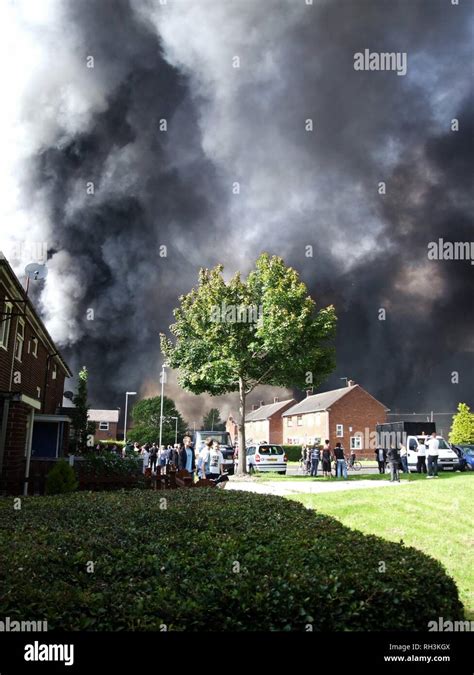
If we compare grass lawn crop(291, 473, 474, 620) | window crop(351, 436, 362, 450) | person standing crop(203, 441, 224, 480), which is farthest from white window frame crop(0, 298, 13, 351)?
window crop(351, 436, 362, 450)

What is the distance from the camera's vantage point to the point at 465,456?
1189 inches

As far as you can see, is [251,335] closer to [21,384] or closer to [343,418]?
[21,384]

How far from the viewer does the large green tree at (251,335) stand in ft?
93.0

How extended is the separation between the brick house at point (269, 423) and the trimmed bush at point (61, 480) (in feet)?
202

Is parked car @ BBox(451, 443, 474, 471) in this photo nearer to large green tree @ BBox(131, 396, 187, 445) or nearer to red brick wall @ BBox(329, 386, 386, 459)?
red brick wall @ BBox(329, 386, 386, 459)

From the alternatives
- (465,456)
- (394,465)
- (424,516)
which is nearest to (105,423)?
(465,456)

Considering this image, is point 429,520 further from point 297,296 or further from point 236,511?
point 297,296

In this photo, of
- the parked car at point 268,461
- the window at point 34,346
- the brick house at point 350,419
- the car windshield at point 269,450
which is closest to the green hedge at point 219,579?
the window at point 34,346

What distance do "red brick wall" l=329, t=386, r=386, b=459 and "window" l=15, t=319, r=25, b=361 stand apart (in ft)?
146

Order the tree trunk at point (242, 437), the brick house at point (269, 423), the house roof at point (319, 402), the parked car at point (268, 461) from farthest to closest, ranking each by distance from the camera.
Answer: the brick house at point (269, 423) → the house roof at point (319, 402) → the parked car at point (268, 461) → the tree trunk at point (242, 437)

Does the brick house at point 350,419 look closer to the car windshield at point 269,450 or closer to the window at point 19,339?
the car windshield at point 269,450

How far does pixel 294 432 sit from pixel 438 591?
6685cm

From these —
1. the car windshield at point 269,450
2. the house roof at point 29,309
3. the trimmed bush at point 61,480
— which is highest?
the house roof at point 29,309

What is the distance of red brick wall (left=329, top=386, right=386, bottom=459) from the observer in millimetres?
58094
